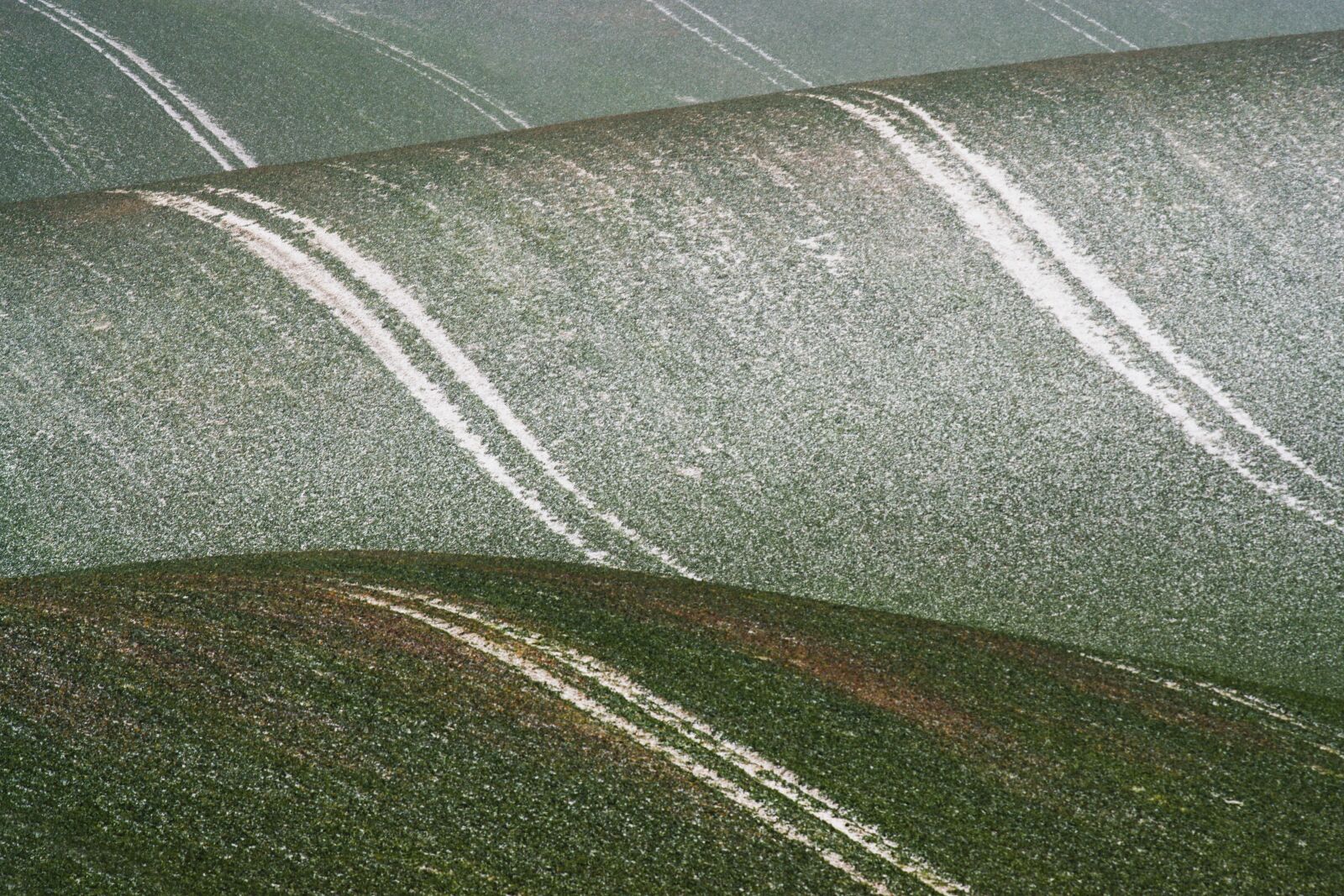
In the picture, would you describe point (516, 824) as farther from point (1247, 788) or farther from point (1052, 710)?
point (1247, 788)

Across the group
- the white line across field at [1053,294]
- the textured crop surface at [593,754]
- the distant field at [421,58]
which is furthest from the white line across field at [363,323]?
the distant field at [421,58]

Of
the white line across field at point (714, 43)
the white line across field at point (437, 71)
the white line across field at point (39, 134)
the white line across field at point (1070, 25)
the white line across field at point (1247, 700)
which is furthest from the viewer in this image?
the white line across field at point (1070, 25)

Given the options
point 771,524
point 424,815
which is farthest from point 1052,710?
point 424,815

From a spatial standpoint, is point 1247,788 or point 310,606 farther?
point 310,606

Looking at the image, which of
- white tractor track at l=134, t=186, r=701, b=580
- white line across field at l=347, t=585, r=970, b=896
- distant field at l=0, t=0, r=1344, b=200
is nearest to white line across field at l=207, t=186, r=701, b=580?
white tractor track at l=134, t=186, r=701, b=580

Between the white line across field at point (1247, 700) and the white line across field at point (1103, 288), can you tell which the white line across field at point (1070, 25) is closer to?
the white line across field at point (1103, 288)

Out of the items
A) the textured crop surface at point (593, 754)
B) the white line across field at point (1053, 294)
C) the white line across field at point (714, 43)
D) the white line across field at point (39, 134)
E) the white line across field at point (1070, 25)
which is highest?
the white line across field at point (1070, 25)

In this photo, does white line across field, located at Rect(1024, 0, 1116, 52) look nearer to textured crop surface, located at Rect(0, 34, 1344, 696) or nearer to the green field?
the green field

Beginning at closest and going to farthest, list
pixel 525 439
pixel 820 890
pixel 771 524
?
pixel 820 890
pixel 771 524
pixel 525 439
